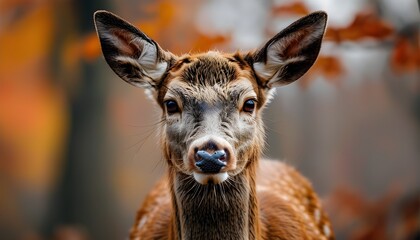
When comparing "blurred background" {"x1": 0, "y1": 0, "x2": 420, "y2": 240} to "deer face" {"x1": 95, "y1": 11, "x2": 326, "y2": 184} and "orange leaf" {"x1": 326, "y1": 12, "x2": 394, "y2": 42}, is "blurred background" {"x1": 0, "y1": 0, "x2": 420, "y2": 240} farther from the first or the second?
"deer face" {"x1": 95, "y1": 11, "x2": 326, "y2": 184}

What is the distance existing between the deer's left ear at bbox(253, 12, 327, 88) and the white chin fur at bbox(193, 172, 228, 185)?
2.24 feet

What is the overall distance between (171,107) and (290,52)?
2.34ft

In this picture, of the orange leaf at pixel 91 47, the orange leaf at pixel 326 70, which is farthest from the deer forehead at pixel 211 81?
the orange leaf at pixel 91 47

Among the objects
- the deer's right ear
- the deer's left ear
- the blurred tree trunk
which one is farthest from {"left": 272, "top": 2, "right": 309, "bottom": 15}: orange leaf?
the deer's right ear

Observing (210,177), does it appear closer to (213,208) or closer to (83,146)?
(213,208)

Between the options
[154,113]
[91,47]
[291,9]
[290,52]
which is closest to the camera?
[290,52]

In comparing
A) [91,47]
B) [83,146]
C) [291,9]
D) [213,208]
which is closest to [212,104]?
[213,208]

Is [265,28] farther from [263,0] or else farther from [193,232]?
[193,232]

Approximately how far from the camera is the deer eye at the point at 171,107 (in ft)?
Result: 11.8

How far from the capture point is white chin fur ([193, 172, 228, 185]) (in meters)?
3.34

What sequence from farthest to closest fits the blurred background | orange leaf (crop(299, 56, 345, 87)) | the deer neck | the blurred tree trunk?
the blurred tree trunk < orange leaf (crop(299, 56, 345, 87)) < the blurred background < the deer neck

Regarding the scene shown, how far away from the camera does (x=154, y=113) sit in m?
7.70

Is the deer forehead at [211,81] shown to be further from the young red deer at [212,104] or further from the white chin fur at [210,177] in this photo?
the white chin fur at [210,177]

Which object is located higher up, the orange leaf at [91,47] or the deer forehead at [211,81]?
the orange leaf at [91,47]
